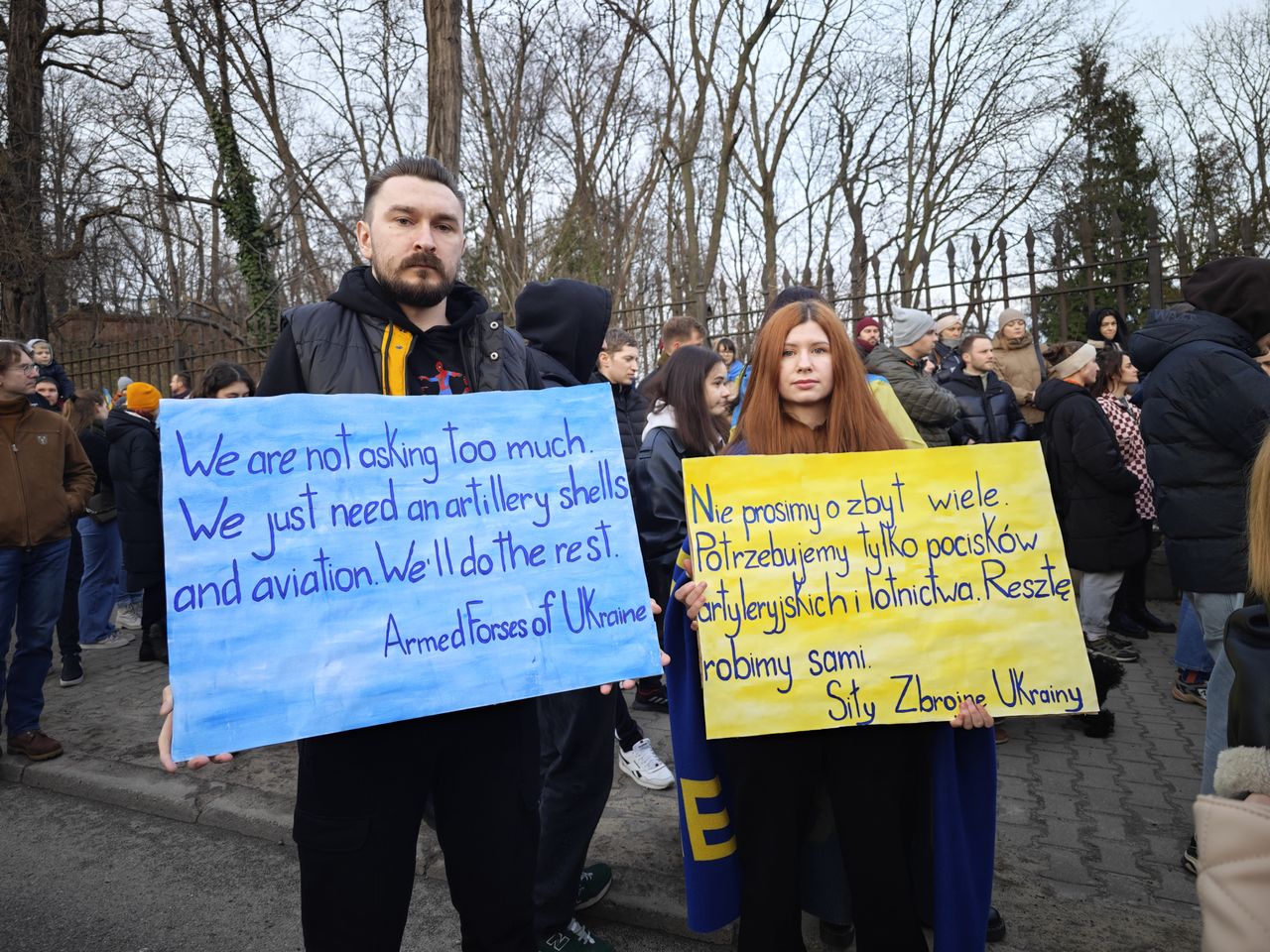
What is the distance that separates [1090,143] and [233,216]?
20598mm

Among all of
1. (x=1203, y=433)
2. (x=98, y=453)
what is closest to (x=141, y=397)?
(x=98, y=453)

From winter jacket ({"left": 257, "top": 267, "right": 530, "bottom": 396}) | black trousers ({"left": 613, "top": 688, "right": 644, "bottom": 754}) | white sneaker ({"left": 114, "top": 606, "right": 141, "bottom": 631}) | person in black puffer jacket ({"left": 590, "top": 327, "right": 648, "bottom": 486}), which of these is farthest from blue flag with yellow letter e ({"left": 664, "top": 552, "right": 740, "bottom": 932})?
white sneaker ({"left": 114, "top": 606, "right": 141, "bottom": 631})

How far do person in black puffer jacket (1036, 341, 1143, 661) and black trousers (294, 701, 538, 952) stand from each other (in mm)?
4713

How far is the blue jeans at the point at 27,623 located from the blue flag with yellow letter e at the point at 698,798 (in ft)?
13.3

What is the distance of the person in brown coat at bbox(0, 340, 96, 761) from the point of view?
14.3ft

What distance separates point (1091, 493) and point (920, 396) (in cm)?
166

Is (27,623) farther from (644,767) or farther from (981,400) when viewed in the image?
(981,400)

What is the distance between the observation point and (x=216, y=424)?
1578 millimetres

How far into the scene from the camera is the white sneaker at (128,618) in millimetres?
7777

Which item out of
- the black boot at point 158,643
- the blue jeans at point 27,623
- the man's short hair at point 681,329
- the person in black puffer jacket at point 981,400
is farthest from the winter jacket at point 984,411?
the black boot at point 158,643

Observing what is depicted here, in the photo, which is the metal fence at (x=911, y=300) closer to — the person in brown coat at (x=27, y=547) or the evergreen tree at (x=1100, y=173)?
the evergreen tree at (x=1100, y=173)

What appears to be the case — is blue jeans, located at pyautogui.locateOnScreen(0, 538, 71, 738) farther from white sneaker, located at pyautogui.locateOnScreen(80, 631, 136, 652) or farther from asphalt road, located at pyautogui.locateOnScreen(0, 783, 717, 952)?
white sneaker, located at pyautogui.locateOnScreen(80, 631, 136, 652)

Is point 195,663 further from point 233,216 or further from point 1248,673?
point 233,216

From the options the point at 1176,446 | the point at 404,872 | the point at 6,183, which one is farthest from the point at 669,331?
the point at 6,183
